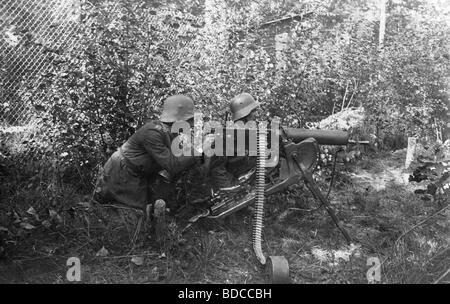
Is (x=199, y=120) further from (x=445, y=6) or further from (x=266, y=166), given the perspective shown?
(x=445, y=6)

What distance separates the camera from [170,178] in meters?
4.91

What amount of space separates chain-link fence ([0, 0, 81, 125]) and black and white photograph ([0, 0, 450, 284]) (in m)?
0.02

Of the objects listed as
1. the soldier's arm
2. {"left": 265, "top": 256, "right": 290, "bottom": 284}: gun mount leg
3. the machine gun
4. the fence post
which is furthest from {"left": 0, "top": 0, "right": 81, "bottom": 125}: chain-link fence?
the fence post

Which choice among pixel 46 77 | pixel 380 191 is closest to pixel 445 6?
pixel 380 191

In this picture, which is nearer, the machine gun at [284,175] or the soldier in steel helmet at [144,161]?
the soldier in steel helmet at [144,161]

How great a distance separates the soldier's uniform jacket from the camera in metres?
4.58

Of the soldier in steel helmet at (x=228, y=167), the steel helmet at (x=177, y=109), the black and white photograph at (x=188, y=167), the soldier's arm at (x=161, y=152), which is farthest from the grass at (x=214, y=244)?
the steel helmet at (x=177, y=109)

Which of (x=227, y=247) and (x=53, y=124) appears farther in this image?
(x=53, y=124)

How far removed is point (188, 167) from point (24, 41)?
3.04m

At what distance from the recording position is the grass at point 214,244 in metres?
4.29

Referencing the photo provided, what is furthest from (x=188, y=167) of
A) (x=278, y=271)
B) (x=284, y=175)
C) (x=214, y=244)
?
(x=278, y=271)

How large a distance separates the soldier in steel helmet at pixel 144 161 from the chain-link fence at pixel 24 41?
78.9 inches

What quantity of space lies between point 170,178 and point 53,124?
1.91 metres

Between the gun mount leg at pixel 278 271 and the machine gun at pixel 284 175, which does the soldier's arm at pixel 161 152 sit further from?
the gun mount leg at pixel 278 271
